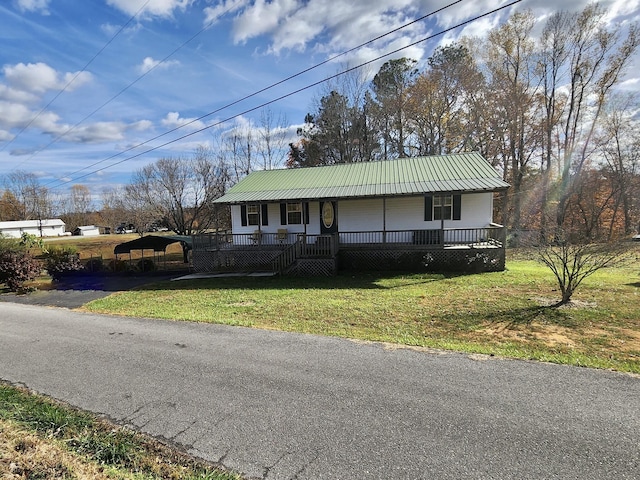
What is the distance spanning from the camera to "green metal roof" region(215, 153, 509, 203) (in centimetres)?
1437

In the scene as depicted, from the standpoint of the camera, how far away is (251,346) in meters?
6.04

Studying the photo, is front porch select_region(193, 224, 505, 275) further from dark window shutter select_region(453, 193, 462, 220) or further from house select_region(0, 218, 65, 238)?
house select_region(0, 218, 65, 238)

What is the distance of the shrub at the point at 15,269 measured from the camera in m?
15.6

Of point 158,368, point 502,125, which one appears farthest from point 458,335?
point 502,125

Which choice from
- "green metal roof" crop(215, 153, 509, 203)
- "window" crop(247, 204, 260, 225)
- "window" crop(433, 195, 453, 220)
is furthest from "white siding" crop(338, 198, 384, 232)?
"window" crop(247, 204, 260, 225)

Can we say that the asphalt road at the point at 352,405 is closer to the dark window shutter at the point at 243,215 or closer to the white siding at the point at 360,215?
the white siding at the point at 360,215

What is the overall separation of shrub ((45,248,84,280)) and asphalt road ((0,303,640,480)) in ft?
50.1

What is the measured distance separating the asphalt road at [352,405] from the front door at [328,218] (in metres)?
11.2

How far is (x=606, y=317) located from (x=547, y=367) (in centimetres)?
379

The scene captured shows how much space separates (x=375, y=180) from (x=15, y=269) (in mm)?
17850

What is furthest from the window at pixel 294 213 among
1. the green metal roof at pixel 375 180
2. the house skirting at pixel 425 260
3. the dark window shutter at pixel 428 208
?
the dark window shutter at pixel 428 208

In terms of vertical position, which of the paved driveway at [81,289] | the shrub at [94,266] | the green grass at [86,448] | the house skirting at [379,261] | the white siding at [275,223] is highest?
the white siding at [275,223]

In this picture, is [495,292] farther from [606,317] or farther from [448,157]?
[448,157]

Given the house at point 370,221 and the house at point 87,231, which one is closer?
the house at point 370,221
